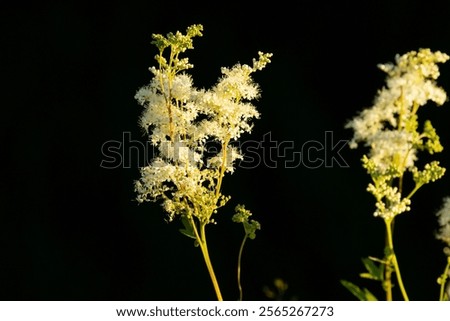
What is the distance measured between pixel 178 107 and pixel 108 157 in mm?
793

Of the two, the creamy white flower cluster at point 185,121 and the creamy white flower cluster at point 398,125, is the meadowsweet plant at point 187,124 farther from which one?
the creamy white flower cluster at point 398,125

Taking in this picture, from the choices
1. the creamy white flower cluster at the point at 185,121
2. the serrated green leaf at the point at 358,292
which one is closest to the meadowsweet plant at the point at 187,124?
the creamy white flower cluster at the point at 185,121

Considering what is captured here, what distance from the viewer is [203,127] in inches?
57.8

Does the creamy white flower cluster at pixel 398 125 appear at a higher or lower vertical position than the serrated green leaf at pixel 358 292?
higher

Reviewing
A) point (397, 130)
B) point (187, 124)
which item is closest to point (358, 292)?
point (397, 130)

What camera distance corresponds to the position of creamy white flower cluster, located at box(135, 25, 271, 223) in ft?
4.71

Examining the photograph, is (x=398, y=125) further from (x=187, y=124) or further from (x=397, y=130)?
(x=187, y=124)

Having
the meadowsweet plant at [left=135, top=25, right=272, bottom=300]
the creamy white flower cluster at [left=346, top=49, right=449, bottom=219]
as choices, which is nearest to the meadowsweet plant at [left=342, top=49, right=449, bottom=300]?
the creamy white flower cluster at [left=346, top=49, right=449, bottom=219]

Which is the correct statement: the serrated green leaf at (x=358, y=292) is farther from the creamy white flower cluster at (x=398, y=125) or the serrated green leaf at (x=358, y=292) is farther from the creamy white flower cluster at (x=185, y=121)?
the creamy white flower cluster at (x=185, y=121)

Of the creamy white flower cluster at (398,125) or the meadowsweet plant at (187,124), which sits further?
the meadowsweet plant at (187,124)

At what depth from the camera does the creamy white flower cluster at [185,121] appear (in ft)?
4.71
